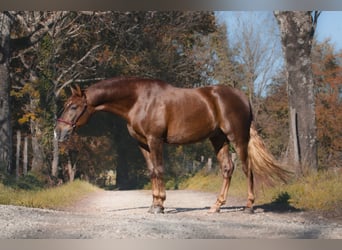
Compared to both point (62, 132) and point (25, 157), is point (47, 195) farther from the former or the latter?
point (62, 132)

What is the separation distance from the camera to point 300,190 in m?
6.20

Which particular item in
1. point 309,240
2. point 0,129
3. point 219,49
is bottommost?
point 309,240

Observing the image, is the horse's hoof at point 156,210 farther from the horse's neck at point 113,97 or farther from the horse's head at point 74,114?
the horse's head at point 74,114

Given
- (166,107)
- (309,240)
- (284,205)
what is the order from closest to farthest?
(309,240) < (166,107) < (284,205)

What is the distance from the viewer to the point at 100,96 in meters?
5.67

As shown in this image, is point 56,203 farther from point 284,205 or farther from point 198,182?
point 284,205

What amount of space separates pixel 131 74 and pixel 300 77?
192cm

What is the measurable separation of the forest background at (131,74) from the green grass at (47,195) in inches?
7.9

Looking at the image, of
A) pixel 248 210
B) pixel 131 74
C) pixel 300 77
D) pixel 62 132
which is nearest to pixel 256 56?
pixel 300 77

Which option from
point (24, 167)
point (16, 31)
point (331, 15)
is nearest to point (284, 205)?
point (331, 15)

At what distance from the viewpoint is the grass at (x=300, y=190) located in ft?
19.4

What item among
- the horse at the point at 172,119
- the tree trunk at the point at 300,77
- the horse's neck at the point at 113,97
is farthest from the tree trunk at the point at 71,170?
the tree trunk at the point at 300,77

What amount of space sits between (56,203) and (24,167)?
0.73m

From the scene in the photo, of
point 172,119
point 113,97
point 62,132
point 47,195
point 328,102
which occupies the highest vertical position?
point 328,102
